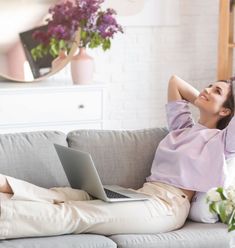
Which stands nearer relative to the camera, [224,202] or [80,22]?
[224,202]

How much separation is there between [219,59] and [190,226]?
2111 millimetres

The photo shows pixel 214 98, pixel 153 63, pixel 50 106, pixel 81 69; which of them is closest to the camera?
pixel 214 98

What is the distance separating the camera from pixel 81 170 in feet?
9.42

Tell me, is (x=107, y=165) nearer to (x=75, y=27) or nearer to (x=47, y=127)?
(x=47, y=127)

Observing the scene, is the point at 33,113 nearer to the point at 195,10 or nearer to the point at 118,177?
the point at 118,177

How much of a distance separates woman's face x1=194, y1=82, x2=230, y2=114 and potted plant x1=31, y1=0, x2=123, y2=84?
4.40 feet

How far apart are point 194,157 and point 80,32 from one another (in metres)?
1.68

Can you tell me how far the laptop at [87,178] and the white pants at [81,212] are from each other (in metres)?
0.03

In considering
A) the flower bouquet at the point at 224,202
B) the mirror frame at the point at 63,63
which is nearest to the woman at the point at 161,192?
the flower bouquet at the point at 224,202

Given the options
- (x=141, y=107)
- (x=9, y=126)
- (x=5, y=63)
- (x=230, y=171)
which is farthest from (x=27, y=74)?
(x=230, y=171)

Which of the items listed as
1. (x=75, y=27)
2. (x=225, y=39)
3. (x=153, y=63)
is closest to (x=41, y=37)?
(x=75, y=27)

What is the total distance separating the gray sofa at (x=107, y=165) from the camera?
107 inches

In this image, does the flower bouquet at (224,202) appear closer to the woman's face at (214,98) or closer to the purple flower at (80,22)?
the woman's face at (214,98)

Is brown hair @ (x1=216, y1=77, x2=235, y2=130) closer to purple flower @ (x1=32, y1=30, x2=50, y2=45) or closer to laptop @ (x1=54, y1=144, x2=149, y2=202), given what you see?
laptop @ (x1=54, y1=144, x2=149, y2=202)
